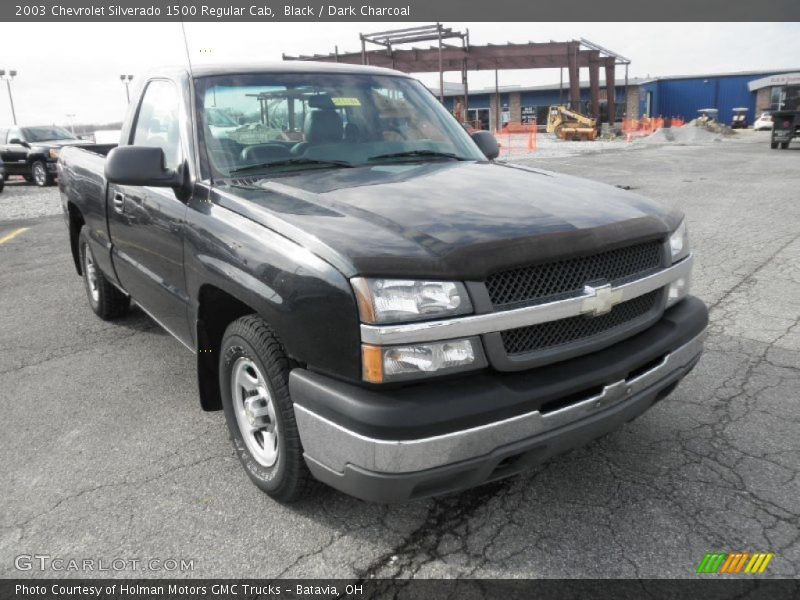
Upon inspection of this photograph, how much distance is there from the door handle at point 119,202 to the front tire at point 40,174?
16.0 meters

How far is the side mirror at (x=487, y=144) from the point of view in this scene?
13.6 ft

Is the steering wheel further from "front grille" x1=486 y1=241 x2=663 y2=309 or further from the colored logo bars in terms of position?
the colored logo bars

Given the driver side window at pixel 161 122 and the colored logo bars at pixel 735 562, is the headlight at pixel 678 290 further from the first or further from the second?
the driver side window at pixel 161 122

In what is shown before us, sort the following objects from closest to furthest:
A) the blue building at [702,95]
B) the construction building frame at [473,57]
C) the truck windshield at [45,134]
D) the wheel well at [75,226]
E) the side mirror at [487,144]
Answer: the side mirror at [487,144] < the wheel well at [75,226] < the truck windshield at [45,134] < the construction building frame at [473,57] < the blue building at [702,95]

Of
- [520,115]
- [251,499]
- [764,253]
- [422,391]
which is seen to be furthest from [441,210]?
[520,115]

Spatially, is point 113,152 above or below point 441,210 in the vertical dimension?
above

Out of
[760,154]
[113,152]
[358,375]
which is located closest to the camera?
[358,375]

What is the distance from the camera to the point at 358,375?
2.05m

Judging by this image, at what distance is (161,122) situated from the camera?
3654 mm

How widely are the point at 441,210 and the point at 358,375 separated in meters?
0.77

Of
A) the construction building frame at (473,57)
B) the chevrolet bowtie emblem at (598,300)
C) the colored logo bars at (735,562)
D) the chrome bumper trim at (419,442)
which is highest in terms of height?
the construction building frame at (473,57)

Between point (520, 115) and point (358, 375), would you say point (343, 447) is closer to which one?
point (358, 375)

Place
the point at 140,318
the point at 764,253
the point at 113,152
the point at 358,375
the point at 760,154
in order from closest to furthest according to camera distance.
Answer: the point at 358,375
the point at 113,152
the point at 140,318
the point at 764,253
the point at 760,154

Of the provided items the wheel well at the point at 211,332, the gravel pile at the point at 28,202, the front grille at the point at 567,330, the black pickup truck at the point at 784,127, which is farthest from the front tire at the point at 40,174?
the black pickup truck at the point at 784,127
